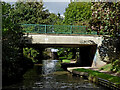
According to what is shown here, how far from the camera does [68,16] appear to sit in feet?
140

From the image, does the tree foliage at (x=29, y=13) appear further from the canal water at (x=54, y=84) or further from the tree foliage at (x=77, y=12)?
the canal water at (x=54, y=84)

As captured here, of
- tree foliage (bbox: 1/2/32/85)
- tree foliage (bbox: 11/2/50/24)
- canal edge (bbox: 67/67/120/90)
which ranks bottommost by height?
canal edge (bbox: 67/67/120/90)

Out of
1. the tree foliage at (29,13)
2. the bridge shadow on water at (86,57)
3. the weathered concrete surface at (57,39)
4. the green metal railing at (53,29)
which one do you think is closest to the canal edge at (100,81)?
the weathered concrete surface at (57,39)

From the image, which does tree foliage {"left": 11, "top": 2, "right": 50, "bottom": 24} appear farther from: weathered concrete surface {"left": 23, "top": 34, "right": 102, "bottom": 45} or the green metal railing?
weathered concrete surface {"left": 23, "top": 34, "right": 102, "bottom": 45}

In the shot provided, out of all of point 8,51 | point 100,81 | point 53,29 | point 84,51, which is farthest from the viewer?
point 84,51

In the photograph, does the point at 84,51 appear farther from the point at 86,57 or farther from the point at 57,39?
the point at 57,39

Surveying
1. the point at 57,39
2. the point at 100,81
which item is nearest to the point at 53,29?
the point at 57,39

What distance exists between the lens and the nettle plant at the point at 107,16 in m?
9.57

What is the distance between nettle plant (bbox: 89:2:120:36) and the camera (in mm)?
9570

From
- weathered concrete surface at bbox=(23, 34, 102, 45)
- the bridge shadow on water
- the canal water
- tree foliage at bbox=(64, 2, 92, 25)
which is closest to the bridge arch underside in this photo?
the bridge shadow on water

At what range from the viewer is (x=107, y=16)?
31.6 ft

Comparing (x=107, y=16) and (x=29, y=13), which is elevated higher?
(x=29, y=13)

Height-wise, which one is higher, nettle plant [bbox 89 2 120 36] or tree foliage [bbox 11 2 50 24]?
tree foliage [bbox 11 2 50 24]

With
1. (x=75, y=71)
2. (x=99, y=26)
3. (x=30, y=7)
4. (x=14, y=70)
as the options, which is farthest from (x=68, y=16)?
(x=99, y=26)
